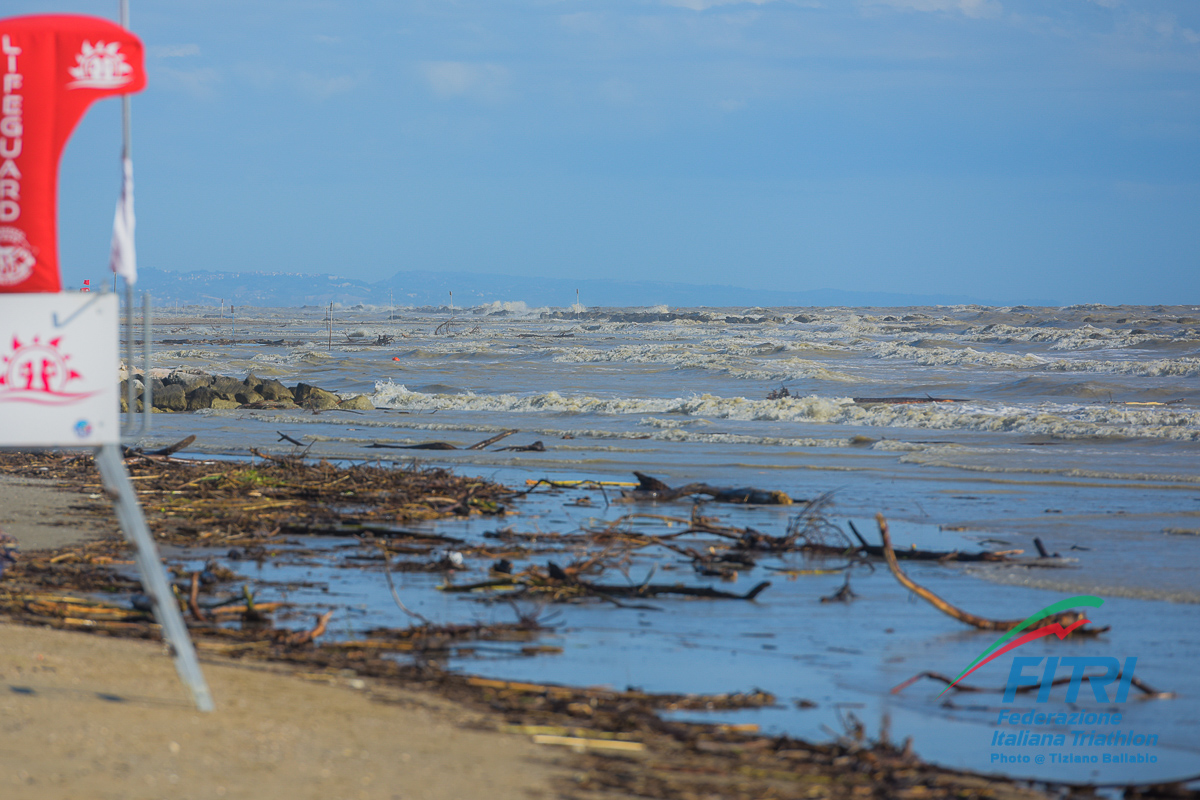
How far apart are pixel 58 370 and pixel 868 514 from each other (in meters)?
7.79

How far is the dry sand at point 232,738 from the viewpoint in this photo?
3.30m

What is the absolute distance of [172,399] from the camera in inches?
896

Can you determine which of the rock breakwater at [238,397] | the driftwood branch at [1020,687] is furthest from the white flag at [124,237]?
the rock breakwater at [238,397]

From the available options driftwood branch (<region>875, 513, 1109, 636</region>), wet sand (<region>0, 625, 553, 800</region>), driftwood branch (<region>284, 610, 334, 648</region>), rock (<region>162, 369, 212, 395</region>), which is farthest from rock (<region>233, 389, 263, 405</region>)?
driftwood branch (<region>875, 513, 1109, 636</region>)

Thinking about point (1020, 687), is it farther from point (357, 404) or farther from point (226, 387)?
point (226, 387)

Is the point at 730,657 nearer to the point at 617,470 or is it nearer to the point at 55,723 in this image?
the point at 55,723

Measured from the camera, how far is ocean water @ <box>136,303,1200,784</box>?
4805 mm

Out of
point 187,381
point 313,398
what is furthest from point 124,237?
point 187,381

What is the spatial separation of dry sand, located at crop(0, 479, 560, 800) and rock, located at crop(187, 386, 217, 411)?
18830 millimetres

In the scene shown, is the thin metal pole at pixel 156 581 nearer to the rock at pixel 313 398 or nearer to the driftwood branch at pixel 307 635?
the driftwood branch at pixel 307 635

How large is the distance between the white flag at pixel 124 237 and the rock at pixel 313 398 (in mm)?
19237

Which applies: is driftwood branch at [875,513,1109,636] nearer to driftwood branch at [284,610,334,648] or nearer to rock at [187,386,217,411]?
driftwood branch at [284,610,334,648]

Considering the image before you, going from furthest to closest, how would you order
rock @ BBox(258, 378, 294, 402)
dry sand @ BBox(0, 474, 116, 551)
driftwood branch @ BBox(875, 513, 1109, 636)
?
rock @ BBox(258, 378, 294, 402), dry sand @ BBox(0, 474, 116, 551), driftwood branch @ BBox(875, 513, 1109, 636)

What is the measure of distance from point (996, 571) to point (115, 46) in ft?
20.9
